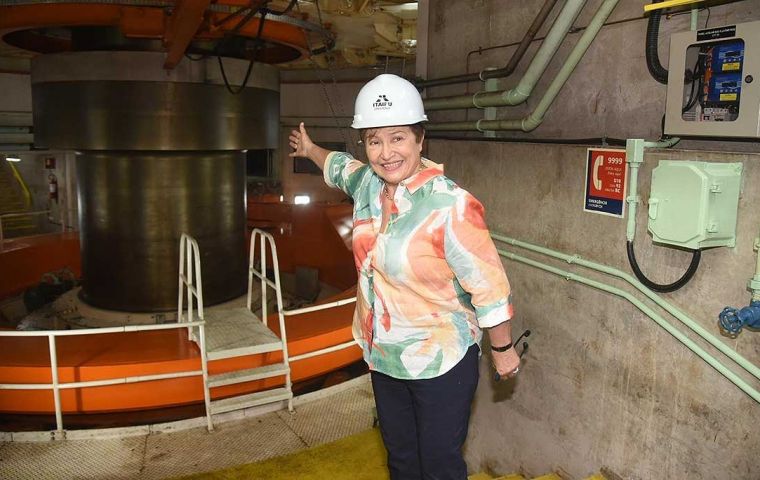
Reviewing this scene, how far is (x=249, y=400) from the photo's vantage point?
434 centimetres

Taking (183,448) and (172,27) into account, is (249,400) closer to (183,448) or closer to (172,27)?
(183,448)

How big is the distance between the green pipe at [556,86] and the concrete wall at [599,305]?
0.09 m

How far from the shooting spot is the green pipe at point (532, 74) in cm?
285

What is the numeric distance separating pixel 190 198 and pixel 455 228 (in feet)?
14.7

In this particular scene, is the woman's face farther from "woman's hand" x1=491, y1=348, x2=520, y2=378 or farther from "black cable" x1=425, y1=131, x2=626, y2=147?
"black cable" x1=425, y1=131, x2=626, y2=147

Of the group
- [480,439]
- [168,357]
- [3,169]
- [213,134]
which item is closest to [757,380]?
[480,439]

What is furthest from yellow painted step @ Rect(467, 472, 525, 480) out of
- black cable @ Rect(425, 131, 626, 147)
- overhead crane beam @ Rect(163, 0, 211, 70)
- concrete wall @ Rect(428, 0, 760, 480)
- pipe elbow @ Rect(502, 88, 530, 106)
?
overhead crane beam @ Rect(163, 0, 211, 70)

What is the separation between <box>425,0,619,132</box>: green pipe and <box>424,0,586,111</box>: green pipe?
0.09 meters

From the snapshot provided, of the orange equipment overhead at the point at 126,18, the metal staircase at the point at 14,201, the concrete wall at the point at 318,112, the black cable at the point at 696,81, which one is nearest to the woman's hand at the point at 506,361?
the black cable at the point at 696,81

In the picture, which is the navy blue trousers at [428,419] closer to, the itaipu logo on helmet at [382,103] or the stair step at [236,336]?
the itaipu logo on helmet at [382,103]

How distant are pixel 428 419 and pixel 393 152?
37.4 inches

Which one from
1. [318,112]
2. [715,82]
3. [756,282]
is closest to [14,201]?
[318,112]

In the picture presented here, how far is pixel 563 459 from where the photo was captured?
10.8 ft

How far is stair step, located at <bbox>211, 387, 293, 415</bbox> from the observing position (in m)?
4.26
